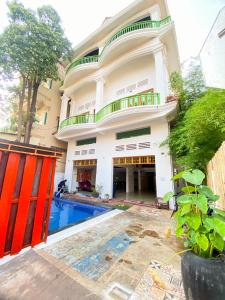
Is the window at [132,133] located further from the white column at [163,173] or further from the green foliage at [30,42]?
the green foliage at [30,42]

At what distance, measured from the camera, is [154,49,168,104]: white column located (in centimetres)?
697

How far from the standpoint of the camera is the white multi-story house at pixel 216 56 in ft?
22.0

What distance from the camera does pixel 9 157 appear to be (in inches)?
96.5

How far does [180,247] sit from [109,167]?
610 cm

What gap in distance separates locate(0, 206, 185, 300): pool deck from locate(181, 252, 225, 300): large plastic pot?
1.67 ft

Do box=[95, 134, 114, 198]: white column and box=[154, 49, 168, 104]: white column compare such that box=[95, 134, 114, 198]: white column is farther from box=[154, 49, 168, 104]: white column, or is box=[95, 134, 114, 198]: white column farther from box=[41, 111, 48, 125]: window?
box=[41, 111, 48, 125]: window

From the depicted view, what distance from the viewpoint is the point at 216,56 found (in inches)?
285

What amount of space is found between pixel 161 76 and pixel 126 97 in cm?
208

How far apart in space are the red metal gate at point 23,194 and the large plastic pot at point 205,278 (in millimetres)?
2724

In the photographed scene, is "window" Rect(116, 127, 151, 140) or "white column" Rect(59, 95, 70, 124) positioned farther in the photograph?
"white column" Rect(59, 95, 70, 124)

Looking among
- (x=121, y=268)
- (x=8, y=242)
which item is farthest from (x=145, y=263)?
(x=8, y=242)

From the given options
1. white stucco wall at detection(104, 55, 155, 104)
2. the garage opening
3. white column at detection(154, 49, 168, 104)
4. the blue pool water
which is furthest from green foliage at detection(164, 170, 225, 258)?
white stucco wall at detection(104, 55, 155, 104)

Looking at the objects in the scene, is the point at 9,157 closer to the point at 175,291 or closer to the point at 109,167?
the point at 175,291

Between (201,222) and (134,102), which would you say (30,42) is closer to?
(134,102)
